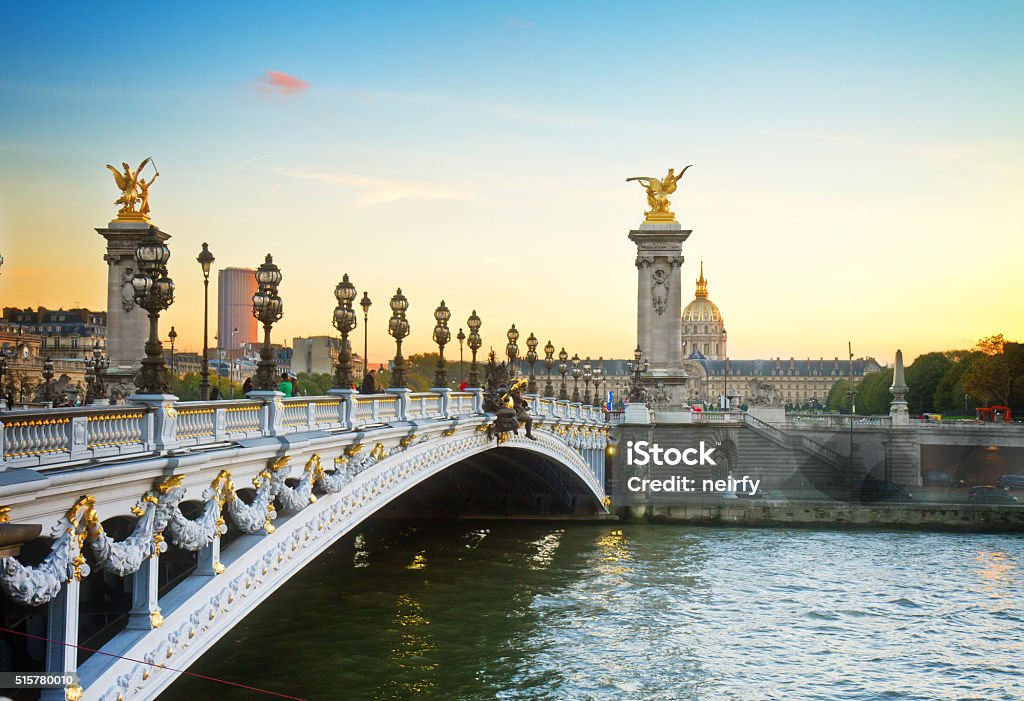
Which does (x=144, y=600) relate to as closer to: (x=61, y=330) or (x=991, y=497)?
(x=991, y=497)

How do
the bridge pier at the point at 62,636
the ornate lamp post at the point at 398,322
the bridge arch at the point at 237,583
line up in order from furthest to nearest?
the ornate lamp post at the point at 398,322 < the bridge arch at the point at 237,583 < the bridge pier at the point at 62,636

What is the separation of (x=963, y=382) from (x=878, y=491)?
3736cm

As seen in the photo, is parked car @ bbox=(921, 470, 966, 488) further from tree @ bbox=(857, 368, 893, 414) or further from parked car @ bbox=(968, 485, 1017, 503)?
tree @ bbox=(857, 368, 893, 414)

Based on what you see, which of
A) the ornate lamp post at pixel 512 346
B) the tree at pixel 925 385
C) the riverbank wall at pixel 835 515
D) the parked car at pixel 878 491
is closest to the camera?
the ornate lamp post at pixel 512 346

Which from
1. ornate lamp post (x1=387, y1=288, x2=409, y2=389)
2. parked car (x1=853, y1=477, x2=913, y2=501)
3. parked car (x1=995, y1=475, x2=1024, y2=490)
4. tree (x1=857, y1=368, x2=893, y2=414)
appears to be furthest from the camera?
tree (x1=857, y1=368, x2=893, y2=414)

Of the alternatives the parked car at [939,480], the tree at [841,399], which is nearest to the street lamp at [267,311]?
the parked car at [939,480]

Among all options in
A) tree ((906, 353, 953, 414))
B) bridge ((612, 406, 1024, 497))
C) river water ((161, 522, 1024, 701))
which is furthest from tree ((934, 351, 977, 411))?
river water ((161, 522, 1024, 701))

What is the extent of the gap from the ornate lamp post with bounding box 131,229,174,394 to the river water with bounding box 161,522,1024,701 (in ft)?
29.7

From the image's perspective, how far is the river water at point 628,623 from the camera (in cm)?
2242

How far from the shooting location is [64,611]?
410 inches

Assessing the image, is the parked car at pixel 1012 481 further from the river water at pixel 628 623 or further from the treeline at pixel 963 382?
the treeline at pixel 963 382

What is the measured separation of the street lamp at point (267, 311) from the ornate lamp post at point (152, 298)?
3.10 m

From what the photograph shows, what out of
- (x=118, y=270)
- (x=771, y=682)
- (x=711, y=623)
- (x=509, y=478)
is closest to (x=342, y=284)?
(x=771, y=682)

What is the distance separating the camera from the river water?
22.4m
